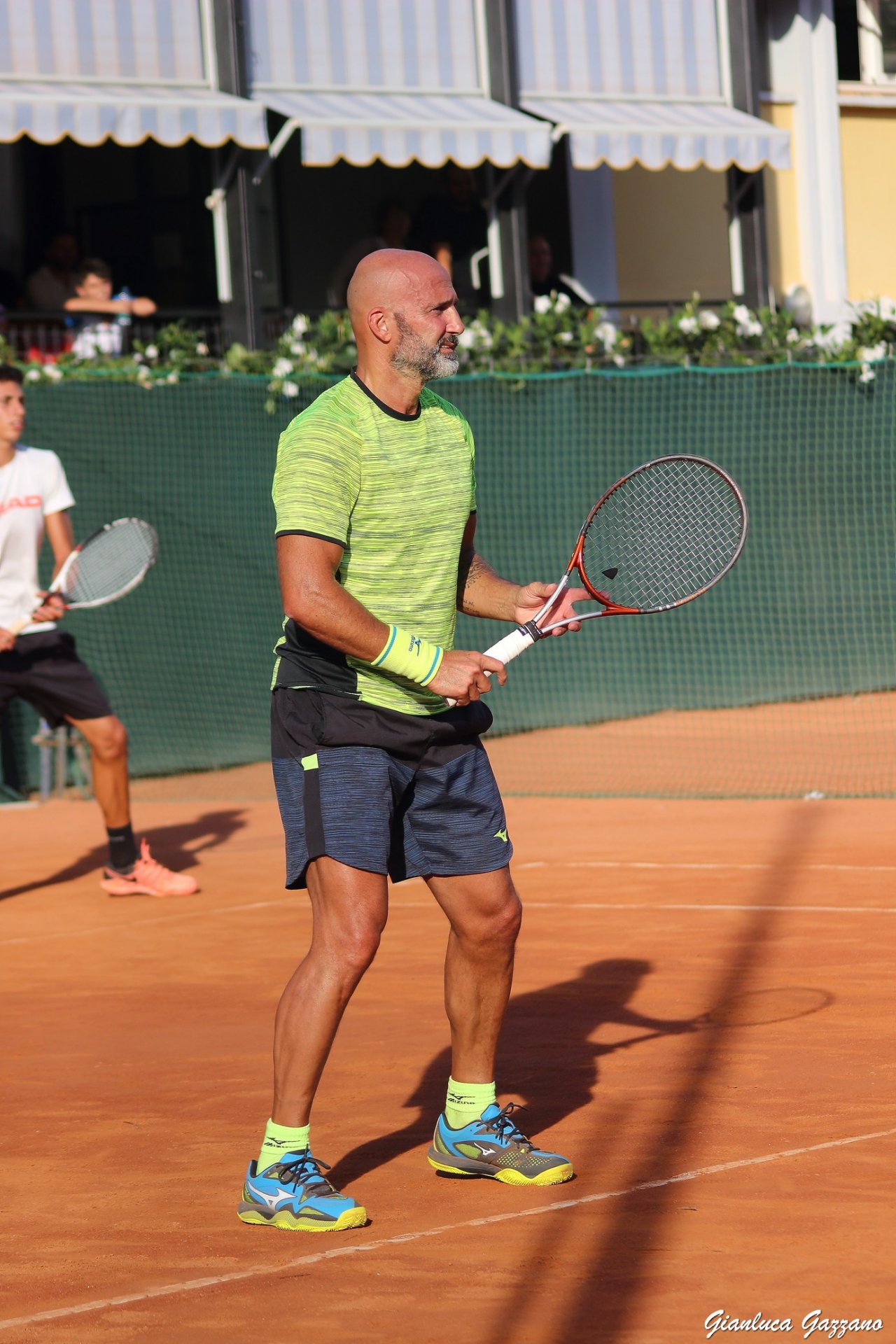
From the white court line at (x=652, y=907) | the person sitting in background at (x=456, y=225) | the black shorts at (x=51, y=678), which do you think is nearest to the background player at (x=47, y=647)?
the black shorts at (x=51, y=678)

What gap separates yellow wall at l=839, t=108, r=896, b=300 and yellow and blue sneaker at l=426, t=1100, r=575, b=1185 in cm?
1420

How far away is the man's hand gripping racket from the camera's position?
4.73 m

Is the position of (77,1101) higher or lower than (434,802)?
lower

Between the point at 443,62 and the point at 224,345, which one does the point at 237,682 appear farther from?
the point at 443,62

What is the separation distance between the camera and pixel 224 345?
14.8 metres

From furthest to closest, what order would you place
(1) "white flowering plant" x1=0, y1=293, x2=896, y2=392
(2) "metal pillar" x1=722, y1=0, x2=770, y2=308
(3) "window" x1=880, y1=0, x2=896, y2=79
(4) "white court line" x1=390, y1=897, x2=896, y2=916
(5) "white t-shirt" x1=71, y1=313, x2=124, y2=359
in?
1. (3) "window" x1=880, y1=0, x2=896, y2=79
2. (2) "metal pillar" x1=722, y1=0, x2=770, y2=308
3. (5) "white t-shirt" x1=71, y1=313, x2=124, y2=359
4. (1) "white flowering plant" x1=0, y1=293, x2=896, y2=392
5. (4) "white court line" x1=390, y1=897, x2=896, y2=916

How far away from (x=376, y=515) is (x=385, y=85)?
1166 cm

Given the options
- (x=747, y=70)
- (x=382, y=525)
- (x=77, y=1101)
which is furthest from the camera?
(x=747, y=70)

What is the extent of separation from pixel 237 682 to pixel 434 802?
800 centimetres

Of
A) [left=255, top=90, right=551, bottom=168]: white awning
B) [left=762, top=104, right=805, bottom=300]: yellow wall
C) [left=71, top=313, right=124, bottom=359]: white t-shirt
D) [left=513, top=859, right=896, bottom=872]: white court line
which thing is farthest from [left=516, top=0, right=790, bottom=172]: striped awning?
[left=513, top=859, right=896, bottom=872]: white court line

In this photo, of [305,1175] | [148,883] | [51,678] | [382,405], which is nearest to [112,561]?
[51,678]

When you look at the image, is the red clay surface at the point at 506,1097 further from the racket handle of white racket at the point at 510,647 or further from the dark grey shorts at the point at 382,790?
the racket handle of white racket at the point at 510,647

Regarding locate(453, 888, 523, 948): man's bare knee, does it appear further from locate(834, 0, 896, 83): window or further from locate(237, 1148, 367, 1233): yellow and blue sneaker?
locate(834, 0, 896, 83): window

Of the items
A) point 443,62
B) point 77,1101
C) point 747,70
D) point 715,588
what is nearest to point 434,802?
point 77,1101
